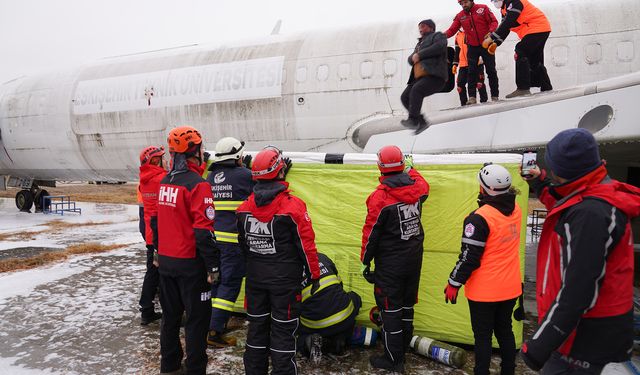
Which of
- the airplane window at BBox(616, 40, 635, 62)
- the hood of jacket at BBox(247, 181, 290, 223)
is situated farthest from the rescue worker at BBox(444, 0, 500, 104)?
the hood of jacket at BBox(247, 181, 290, 223)

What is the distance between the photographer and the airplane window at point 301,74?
877 centimetres

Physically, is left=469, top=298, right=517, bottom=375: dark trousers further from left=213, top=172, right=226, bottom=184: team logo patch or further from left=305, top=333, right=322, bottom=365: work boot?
left=213, top=172, right=226, bottom=184: team logo patch

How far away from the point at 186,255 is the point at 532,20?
5.48 m

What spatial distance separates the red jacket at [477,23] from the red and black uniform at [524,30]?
0.32 m

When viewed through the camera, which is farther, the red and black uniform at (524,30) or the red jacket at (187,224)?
the red and black uniform at (524,30)

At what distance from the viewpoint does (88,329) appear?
4875 millimetres

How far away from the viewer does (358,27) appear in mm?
8938

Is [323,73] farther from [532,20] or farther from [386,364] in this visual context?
[386,364]

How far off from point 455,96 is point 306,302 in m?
5.26

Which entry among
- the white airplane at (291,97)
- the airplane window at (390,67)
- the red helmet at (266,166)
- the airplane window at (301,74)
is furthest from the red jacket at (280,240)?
the airplane window at (301,74)

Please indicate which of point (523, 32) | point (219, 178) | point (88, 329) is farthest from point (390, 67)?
point (88, 329)

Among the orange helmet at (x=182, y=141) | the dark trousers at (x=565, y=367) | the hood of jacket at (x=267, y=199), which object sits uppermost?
the orange helmet at (x=182, y=141)

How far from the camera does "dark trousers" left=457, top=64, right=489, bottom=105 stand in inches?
277

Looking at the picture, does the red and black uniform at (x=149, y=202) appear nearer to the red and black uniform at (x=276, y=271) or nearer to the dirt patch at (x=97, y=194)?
the red and black uniform at (x=276, y=271)
